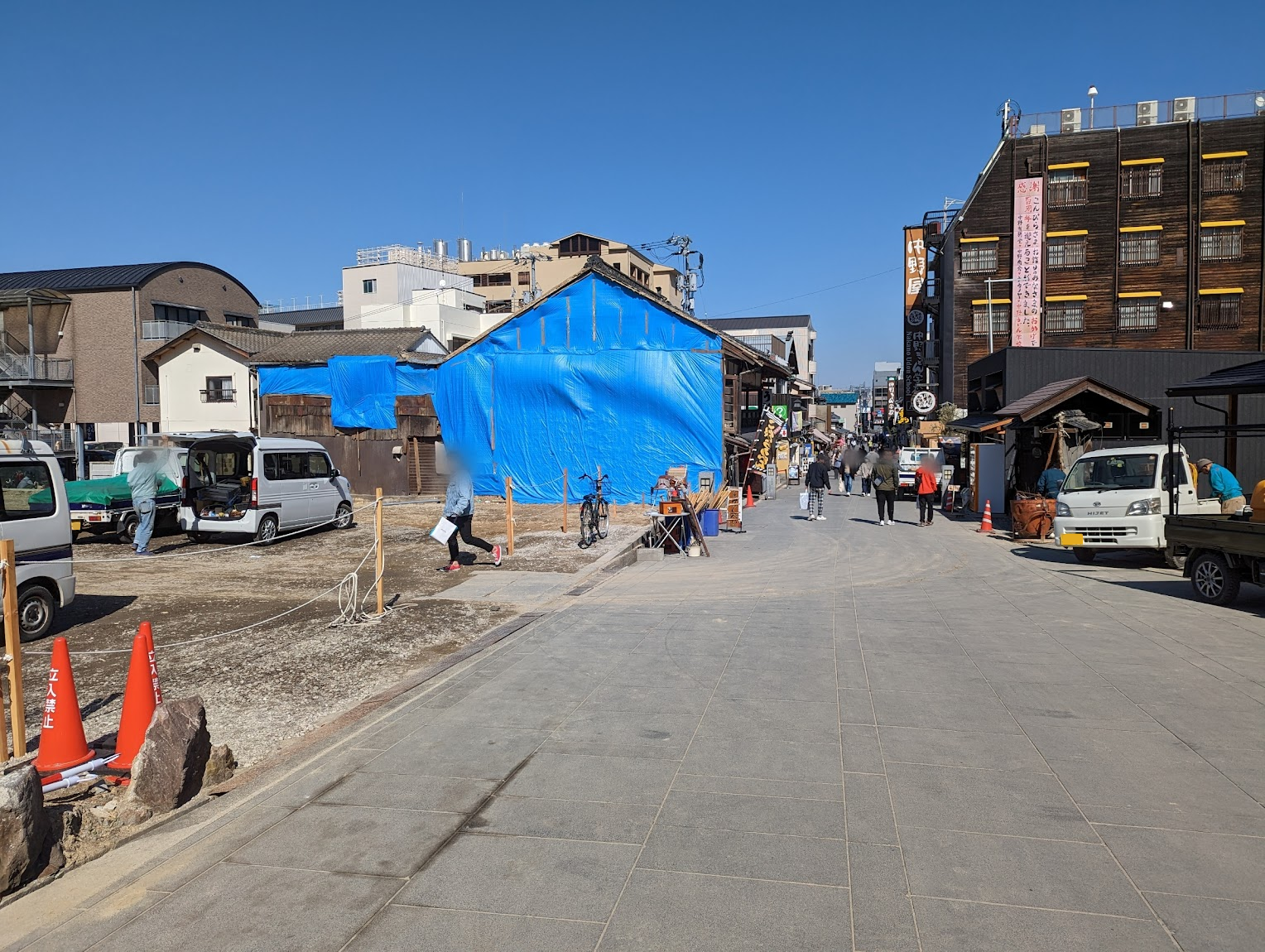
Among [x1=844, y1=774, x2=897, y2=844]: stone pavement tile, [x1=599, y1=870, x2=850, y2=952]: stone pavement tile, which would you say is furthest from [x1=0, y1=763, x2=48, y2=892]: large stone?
[x1=844, y1=774, x2=897, y2=844]: stone pavement tile

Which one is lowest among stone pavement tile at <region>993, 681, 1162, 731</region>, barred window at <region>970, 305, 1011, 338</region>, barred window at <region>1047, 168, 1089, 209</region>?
stone pavement tile at <region>993, 681, 1162, 731</region>

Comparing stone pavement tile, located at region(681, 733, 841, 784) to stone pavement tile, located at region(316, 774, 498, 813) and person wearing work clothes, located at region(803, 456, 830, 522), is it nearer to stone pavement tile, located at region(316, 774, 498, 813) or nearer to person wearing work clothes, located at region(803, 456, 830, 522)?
stone pavement tile, located at region(316, 774, 498, 813)

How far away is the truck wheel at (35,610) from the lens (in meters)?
8.59

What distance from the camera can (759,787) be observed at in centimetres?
485

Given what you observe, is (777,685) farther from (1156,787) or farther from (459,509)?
(459,509)

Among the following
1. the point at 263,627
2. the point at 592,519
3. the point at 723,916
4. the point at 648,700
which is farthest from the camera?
the point at 592,519

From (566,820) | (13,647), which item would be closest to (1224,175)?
(566,820)

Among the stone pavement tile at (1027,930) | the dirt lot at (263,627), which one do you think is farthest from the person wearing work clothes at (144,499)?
the stone pavement tile at (1027,930)

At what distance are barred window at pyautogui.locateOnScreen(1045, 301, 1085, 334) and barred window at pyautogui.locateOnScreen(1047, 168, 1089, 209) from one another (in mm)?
4928

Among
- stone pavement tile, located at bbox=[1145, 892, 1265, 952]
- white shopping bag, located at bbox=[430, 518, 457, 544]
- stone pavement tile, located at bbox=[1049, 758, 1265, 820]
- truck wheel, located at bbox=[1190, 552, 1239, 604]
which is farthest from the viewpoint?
white shopping bag, located at bbox=[430, 518, 457, 544]

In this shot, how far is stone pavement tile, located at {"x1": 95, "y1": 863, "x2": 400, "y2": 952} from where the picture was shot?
3396mm

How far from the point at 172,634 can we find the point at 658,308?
18332 millimetres

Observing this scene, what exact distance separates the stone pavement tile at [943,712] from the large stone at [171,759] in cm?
444

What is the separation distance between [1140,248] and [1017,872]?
1829 inches
